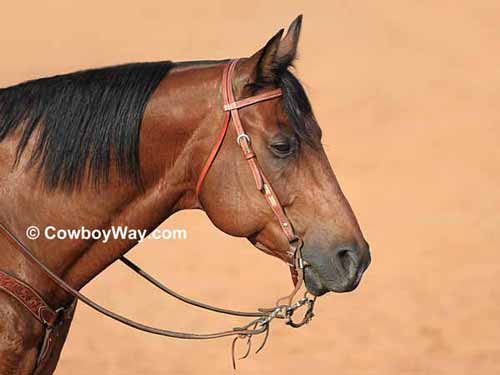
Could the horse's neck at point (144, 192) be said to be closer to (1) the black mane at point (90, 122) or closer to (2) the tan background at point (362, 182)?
(1) the black mane at point (90, 122)

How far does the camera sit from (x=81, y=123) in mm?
2971

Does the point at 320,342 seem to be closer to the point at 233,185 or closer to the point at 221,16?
the point at 233,185

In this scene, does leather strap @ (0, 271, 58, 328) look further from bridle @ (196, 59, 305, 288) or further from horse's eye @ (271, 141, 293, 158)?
horse's eye @ (271, 141, 293, 158)

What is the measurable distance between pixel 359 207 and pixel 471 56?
15.8ft

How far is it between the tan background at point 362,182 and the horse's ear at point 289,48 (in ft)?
4.13

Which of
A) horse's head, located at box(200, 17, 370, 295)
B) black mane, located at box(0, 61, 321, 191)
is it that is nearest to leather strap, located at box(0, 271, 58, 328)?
black mane, located at box(0, 61, 321, 191)

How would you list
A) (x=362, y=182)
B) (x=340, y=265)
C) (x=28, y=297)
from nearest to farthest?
(x=340, y=265), (x=28, y=297), (x=362, y=182)

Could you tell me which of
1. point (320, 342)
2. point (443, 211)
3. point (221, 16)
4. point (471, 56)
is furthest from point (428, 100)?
point (320, 342)

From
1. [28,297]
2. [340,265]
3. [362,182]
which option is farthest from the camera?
[362,182]

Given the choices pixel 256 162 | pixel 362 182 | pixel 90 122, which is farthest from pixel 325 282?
pixel 362 182

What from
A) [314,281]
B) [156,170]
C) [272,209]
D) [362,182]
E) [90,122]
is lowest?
[362,182]

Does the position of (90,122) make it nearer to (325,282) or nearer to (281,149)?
(281,149)

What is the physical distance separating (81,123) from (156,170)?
0.28 metres

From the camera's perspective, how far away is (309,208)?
2.91 m
